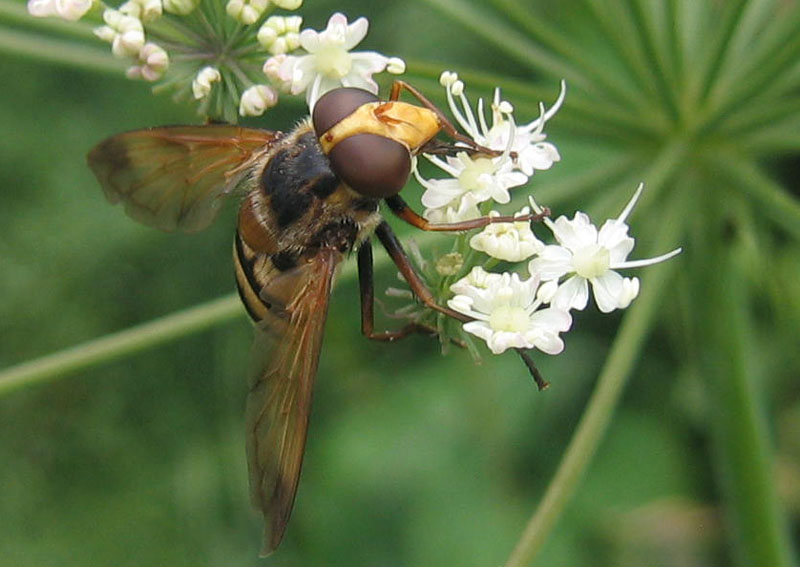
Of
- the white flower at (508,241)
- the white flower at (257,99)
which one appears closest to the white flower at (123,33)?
the white flower at (257,99)

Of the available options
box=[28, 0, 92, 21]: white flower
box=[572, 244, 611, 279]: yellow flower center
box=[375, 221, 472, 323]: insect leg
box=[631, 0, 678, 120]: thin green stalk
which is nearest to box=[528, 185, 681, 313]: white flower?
box=[572, 244, 611, 279]: yellow flower center

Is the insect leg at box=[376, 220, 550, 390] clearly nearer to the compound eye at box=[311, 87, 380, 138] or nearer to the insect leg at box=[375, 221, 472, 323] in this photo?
the insect leg at box=[375, 221, 472, 323]

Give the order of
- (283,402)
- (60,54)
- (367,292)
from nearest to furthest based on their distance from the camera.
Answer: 1. (283,402)
2. (367,292)
3. (60,54)

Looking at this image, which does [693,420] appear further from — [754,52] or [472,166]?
[472,166]

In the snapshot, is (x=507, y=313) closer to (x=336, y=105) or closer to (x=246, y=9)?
(x=336, y=105)

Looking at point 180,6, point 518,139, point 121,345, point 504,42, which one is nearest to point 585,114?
point 504,42

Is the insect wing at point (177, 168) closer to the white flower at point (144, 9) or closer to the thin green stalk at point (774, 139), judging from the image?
the white flower at point (144, 9)
